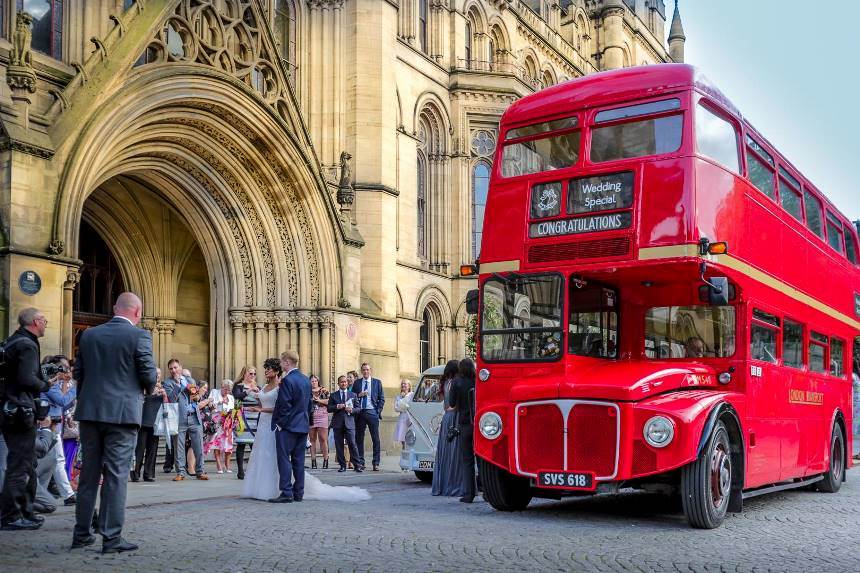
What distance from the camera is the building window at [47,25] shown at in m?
17.8

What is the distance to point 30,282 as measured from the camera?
602 inches

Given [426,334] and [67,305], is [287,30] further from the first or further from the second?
[67,305]

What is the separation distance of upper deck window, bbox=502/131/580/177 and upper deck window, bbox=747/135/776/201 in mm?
2130

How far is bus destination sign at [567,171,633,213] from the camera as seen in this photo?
10383 mm

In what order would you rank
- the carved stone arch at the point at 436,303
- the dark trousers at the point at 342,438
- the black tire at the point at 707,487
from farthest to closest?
the carved stone arch at the point at 436,303 < the dark trousers at the point at 342,438 < the black tire at the point at 707,487

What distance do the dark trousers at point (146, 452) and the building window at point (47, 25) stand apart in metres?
7.26

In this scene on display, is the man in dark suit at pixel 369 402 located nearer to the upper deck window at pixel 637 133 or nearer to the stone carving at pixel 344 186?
the stone carving at pixel 344 186

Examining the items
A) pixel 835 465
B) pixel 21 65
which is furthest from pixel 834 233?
pixel 21 65

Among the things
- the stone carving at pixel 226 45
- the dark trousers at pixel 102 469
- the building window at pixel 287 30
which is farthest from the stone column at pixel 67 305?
the building window at pixel 287 30

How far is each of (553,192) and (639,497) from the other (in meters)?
4.80

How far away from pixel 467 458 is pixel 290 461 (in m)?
2.12

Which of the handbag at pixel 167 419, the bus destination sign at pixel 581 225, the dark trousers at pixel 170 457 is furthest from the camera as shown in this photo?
the dark trousers at pixel 170 457

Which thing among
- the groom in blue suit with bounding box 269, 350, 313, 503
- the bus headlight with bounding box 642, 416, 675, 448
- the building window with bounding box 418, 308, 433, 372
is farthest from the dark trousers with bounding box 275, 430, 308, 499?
the building window with bounding box 418, 308, 433, 372

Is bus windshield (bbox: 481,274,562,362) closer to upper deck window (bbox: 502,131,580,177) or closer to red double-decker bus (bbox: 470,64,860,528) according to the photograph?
red double-decker bus (bbox: 470,64,860,528)
